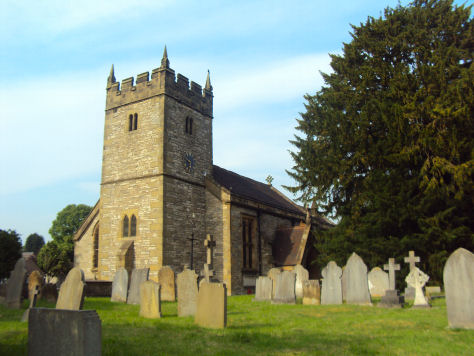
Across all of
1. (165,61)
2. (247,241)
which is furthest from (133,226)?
(165,61)

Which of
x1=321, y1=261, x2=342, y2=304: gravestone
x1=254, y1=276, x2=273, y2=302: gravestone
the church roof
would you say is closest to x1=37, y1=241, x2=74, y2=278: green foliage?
the church roof

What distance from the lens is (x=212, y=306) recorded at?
27.9ft

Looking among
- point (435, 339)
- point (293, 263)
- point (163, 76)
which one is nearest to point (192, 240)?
point (293, 263)

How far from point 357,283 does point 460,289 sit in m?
5.35

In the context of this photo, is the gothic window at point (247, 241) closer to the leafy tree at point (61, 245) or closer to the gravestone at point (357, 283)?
the gravestone at point (357, 283)

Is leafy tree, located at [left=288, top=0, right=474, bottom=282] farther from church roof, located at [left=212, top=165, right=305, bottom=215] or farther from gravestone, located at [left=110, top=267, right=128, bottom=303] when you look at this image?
gravestone, located at [left=110, top=267, right=128, bottom=303]

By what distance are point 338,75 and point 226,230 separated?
10.5 metres

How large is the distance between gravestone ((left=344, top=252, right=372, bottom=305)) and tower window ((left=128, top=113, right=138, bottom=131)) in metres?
14.8

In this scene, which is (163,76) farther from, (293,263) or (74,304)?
(74,304)

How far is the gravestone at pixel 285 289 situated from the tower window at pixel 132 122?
514 inches

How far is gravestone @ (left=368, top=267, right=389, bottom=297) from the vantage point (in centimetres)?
1724

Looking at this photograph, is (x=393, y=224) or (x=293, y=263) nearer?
(x=393, y=224)

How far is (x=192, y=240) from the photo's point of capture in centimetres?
2236

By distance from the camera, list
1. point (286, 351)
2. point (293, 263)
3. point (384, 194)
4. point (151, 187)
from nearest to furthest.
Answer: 1. point (286, 351)
2. point (384, 194)
3. point (151, 187)
4. point (293, 263)
